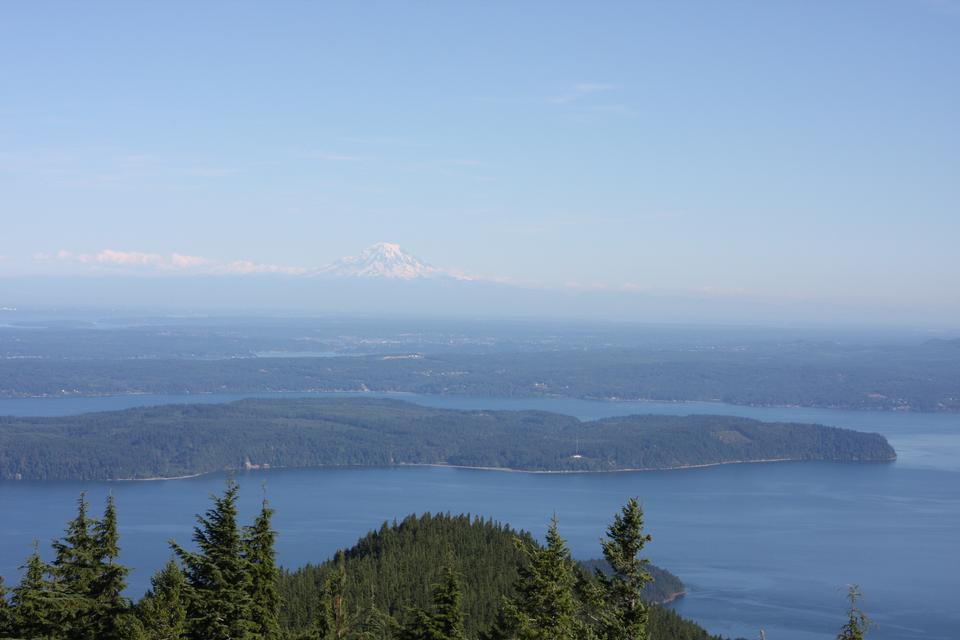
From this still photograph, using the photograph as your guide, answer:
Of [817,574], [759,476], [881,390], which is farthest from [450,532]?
[881,390]

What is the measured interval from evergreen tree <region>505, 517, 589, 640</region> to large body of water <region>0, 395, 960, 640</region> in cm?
4184

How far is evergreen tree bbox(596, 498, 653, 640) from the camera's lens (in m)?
14.6

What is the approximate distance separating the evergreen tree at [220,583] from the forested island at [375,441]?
304ft

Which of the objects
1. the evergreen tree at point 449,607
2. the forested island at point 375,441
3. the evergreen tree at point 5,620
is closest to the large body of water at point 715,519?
the forested island at point 375,441

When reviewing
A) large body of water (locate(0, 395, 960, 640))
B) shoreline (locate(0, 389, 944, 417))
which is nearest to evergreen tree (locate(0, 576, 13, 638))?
large body of water (locate(0, 395, 960, 640))

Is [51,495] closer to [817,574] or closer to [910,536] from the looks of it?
[817,574]

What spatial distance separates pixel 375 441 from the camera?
124188mm

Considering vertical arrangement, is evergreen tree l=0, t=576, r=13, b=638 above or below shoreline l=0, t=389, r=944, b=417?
above

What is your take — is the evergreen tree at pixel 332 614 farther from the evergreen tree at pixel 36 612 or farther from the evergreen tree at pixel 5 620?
the evergreen tree at pixel 5 620

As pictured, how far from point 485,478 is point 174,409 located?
47804mm

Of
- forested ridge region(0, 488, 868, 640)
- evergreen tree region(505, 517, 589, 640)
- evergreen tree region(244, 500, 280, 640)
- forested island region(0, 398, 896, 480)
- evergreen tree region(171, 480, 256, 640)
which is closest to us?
evergreen tree region(505, 517, 589, 640)

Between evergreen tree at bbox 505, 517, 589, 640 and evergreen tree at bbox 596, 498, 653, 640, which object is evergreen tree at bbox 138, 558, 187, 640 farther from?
evergreen tree at bbox 596, 498, 653, 640

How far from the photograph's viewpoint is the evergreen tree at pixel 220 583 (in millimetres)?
15195

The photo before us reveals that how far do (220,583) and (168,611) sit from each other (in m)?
1.02
